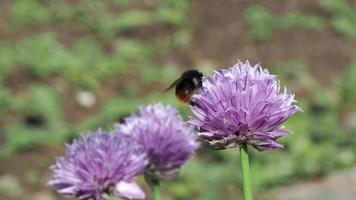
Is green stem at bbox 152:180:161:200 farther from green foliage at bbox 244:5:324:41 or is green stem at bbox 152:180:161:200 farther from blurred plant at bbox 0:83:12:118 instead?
green foliage at bbox 244:5:324:41

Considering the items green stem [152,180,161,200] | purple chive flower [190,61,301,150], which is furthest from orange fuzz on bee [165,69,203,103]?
purple chive flower [190,61,301,150]

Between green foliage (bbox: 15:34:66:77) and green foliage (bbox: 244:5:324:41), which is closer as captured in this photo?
green foliage (bbox: 15:34:66:77)

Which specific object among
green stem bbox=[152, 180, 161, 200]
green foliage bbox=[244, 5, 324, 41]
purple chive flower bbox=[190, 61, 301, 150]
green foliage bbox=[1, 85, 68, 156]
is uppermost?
green foliage bbox=[244, 5, 324, 41]

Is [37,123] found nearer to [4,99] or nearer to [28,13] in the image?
[4,99]

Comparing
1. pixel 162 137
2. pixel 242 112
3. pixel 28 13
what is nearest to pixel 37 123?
pixel 28 13

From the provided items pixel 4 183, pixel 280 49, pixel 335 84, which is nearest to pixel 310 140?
pixel 335 84
